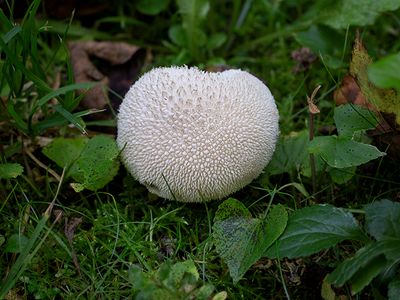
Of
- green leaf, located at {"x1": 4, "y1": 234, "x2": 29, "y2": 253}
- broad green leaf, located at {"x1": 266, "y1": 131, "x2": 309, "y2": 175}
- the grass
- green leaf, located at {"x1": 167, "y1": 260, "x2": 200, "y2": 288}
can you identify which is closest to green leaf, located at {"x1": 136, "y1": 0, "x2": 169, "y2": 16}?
the grass

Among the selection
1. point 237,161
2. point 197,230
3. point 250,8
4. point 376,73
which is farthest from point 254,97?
point 250,8

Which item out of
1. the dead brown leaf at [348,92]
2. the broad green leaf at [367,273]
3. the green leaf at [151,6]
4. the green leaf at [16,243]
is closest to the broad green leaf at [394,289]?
the broad green leaf at [367,273]

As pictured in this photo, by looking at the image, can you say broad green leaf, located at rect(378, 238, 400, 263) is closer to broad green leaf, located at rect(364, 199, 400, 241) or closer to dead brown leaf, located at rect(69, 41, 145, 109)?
broad green leaf, located at rect(364, 199, 400, 241)

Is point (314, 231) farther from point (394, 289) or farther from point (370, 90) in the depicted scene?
point (370, 90)

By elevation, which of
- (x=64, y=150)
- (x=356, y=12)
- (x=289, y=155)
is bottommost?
(x=64, y=150)

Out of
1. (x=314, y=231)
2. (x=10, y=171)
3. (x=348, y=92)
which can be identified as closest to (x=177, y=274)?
(x=314, y=231)

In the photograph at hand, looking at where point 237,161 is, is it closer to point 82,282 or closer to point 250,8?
point 82,282
